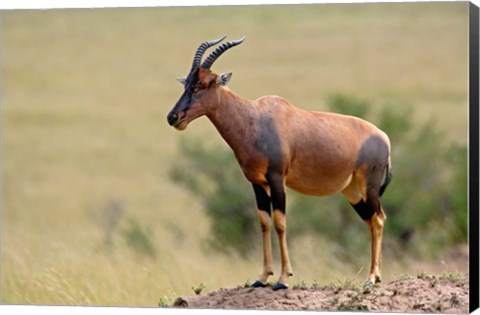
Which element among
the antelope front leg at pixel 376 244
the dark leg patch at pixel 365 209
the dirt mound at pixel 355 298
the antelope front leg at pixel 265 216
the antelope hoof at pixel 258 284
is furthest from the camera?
the dark leg patch at pixel 365 209

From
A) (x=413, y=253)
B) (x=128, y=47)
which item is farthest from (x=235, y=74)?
(x=413, y=253)

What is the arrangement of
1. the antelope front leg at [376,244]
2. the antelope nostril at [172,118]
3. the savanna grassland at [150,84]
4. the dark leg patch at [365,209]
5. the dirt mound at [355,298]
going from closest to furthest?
the antelope nostril at [172,118], the dirt mound at [355,298], the antelope front leg at [376,244], the dark leg patch at [365,209], the savanna grassland at [150,84]

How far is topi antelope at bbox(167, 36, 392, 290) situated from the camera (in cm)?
1414

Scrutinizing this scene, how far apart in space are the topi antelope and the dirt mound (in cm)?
16

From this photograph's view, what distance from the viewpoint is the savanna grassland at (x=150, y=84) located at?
34.8 m

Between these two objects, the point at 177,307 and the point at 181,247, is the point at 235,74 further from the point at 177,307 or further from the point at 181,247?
the point at 177,307

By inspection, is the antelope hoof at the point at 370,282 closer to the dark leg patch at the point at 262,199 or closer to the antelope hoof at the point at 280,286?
the antelope hoof at the point at 280,286

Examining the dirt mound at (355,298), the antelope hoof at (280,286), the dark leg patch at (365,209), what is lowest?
the dirt mound at (355,298)

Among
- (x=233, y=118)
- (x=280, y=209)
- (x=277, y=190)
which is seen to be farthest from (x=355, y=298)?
(x=233, y=118)

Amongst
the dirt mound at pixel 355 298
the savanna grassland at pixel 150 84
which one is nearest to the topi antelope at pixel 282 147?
the dirt mound at pixel 355 298

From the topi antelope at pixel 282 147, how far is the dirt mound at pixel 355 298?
0.16 metres

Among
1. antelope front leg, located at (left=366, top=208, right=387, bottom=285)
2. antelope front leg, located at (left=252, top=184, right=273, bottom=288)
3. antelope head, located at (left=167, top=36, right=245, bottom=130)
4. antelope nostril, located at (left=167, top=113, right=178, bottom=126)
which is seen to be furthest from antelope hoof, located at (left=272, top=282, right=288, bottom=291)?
antelope nostril, located at (left=167, top=113, right=178, bottom=126)

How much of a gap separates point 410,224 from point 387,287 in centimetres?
1120

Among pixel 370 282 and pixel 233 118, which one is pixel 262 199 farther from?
pixel 370 282
